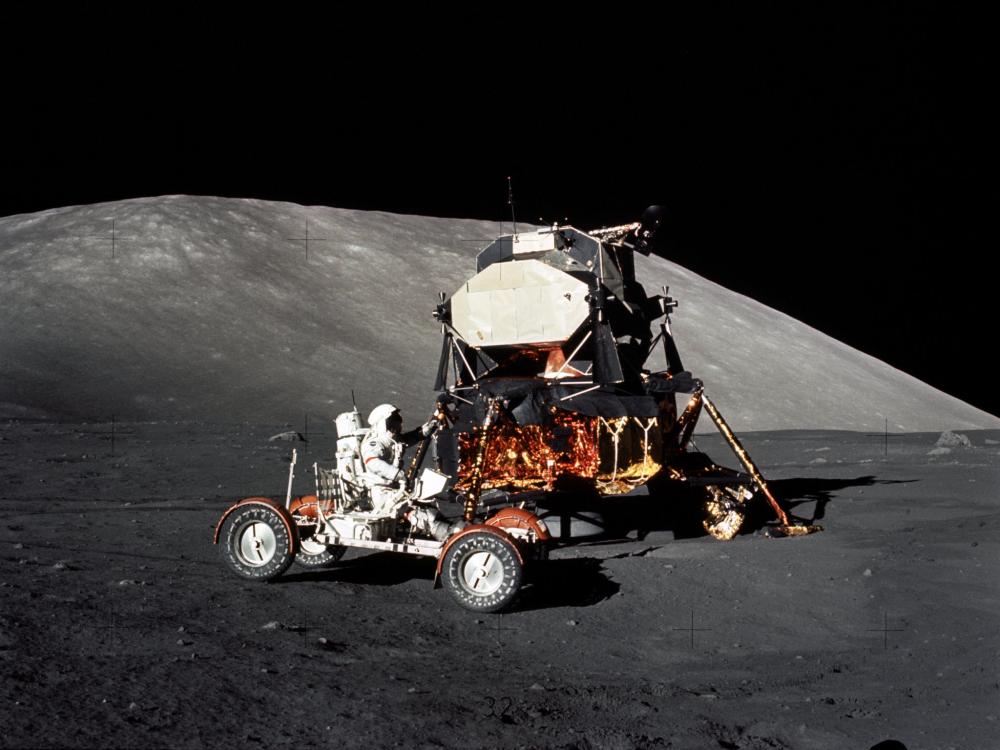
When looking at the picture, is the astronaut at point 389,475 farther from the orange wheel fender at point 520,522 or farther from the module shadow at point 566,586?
the module shadow at point 566,586

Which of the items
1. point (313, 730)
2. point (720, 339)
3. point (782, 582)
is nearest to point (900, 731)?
point (313, 730)

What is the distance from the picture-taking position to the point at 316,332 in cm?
2248

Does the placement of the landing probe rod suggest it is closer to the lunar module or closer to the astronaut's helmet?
the lunar module

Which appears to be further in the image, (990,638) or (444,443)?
(444,443)

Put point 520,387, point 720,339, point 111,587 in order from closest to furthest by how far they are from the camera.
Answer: point 111,587 < point 520,387 < point 720,339

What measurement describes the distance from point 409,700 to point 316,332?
19614 mm

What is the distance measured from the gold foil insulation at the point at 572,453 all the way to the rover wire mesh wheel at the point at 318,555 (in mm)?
1141

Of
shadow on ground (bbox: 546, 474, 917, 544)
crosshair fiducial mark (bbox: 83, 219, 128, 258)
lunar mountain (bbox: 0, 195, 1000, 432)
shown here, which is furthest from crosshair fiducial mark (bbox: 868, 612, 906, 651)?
crosshair fiducial mark (bbox: 83, 219, 128, 258)

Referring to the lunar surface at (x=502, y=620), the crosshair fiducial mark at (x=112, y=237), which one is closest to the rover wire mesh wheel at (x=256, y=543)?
the lunar surface at (x=502, y=620)

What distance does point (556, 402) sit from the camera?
6656mm

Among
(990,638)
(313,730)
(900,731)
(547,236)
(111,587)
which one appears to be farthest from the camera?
(547,236)

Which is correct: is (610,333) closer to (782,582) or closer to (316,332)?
(782,582)

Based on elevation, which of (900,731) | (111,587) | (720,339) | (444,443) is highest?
(720,339)

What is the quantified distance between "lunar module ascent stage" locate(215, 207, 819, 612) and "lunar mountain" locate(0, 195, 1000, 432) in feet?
34.9
